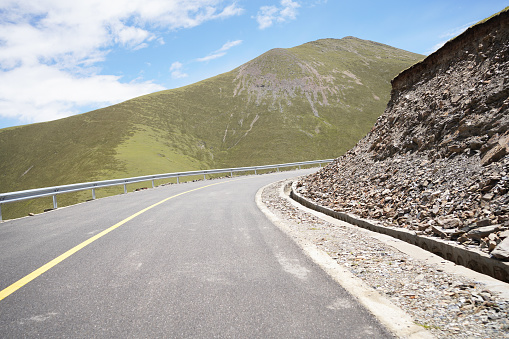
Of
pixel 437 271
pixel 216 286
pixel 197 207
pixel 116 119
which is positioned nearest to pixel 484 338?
pixel 437 271

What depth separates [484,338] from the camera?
2.22m

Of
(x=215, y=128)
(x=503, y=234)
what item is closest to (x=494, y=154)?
(x=503, y=234)

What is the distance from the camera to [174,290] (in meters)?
3.33

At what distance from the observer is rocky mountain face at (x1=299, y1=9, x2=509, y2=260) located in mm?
5059

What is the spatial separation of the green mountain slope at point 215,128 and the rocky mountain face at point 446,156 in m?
40.7

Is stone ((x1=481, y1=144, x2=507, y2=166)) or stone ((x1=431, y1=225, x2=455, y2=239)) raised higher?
stone ((x1=481, y1=144, x2=507, y2=166))

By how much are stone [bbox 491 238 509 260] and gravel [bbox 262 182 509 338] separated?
0.45 metres

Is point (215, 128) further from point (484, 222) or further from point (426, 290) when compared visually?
point (426, 290)

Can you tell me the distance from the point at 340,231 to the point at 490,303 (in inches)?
145

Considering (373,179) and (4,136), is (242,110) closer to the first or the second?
(4,136)

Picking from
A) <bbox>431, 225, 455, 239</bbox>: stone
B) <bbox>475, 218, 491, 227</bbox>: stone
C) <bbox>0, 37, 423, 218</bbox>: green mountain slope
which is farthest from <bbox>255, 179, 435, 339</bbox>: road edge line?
<bbox>0, 37, 423, 218</bbox>: green mountain slope

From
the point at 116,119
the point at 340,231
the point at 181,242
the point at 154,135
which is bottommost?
the point at 340,231

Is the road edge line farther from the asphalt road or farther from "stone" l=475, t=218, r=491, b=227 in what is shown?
"stone" l=475, t=218, r=491, b=227

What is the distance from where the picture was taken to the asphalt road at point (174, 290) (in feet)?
8.27
